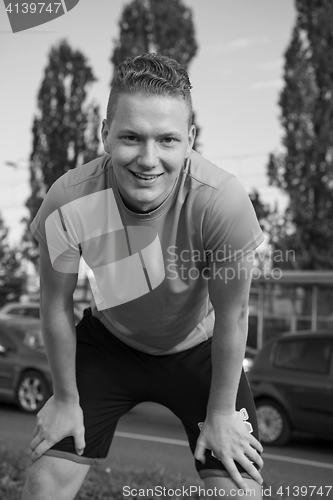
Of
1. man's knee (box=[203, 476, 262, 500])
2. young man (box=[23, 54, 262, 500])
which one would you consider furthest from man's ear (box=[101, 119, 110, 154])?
man's knee (box=[203, 476, 262, 500])

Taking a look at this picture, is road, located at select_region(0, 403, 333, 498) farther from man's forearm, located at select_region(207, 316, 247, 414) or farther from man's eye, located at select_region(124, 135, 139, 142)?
man's eye, located at select_region(124, 135, 139, 142)

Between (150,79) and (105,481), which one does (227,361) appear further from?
(105,481)

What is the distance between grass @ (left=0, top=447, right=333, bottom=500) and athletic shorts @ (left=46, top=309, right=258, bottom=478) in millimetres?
1345

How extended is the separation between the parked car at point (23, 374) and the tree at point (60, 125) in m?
17.1

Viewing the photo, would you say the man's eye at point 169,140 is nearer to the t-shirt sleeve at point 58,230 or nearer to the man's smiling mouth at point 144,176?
the man's smiling mouth at point 144,176

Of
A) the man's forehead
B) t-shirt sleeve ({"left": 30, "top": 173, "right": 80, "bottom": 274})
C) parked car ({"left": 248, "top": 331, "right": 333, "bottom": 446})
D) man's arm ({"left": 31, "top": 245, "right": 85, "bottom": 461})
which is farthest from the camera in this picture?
parked car ({"left": 248, "top": 331, "right": 333, "bottom": 446})

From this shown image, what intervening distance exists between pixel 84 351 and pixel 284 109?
2184 centimetres

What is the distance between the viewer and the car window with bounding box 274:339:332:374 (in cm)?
798

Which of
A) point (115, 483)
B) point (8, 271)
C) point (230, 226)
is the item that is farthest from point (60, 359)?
point (8, 271)

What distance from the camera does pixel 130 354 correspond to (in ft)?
9.50

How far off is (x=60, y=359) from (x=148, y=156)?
0.93 m

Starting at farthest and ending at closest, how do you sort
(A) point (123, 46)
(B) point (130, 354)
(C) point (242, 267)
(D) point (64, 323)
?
(A) point (123, 46)
(B) point (130, 354)
(D) point (64, 323)
(C) point (242, 267)

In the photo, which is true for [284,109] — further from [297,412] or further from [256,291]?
[297,412]

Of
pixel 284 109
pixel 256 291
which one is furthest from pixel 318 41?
pixel 256 291
